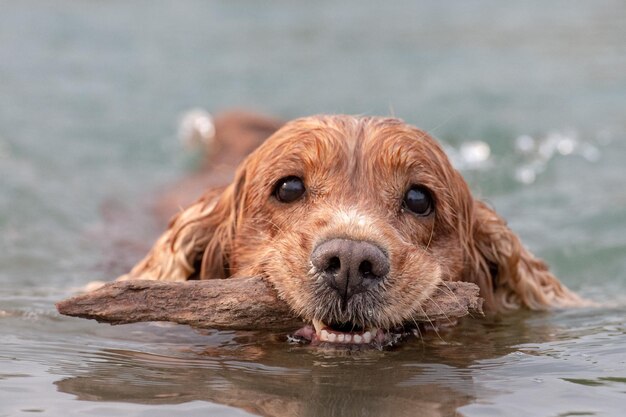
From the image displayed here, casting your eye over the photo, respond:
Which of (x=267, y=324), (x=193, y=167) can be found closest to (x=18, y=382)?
(x=267, y=324)

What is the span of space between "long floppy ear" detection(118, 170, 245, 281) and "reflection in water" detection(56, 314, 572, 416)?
2.92 feet

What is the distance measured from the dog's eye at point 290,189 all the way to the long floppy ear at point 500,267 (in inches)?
40.8

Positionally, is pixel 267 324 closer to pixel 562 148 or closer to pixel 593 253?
pixel 593 253

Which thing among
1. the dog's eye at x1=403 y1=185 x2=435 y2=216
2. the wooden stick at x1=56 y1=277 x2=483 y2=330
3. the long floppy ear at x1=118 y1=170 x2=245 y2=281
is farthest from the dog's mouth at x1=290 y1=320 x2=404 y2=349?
the long floppy ear at x1=118 y1=170 x2=245 y2=281

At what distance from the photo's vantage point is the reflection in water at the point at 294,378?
4160 millimetres

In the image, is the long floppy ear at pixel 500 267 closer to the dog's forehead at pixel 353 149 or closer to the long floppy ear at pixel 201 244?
the dog's forehead at pixel 353 149

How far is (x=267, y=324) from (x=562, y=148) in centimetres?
655

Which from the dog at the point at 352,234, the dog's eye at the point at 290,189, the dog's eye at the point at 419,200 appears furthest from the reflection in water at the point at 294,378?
the dog's eye at the point at 290,189

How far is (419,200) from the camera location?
212 inches

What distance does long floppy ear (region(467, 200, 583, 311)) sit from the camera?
6.01 m

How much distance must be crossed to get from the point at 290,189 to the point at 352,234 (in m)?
0.91

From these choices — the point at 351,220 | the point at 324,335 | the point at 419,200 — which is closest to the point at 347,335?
the point at 324,335

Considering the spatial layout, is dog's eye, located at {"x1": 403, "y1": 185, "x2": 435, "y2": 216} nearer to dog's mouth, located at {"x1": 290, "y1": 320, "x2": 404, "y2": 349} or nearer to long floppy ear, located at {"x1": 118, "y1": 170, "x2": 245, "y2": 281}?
dog's mouth, located at {"x1": 290, "y1": 320, "x2": 404, "y2": 349}

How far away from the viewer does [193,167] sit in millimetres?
11078
